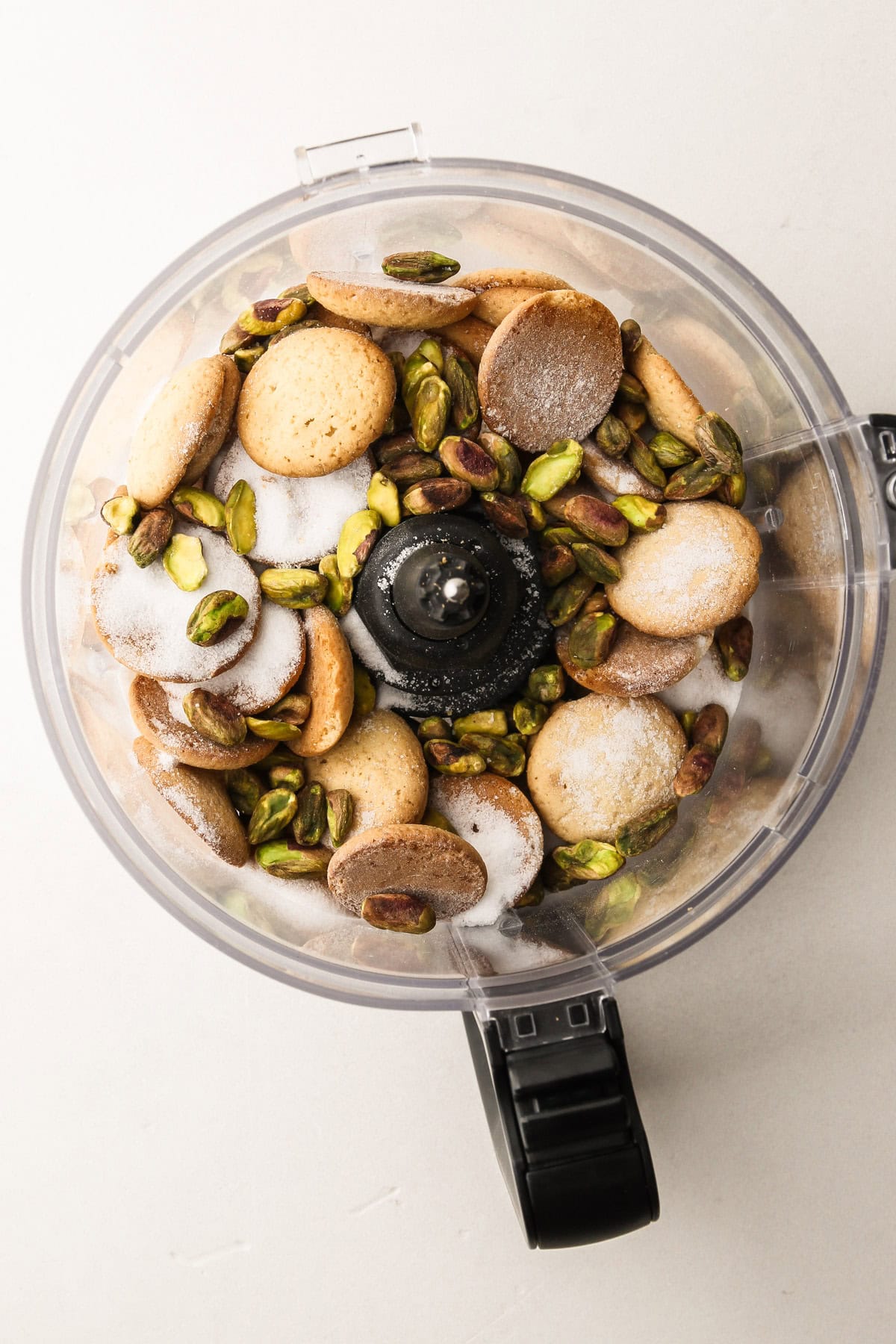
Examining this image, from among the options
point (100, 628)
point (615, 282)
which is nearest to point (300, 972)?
Answer: point (100, 628)

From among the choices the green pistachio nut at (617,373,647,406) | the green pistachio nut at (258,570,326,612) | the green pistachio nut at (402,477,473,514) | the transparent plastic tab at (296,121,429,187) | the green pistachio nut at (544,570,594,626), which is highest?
the transparent plastic tab at (296,121,429,187)

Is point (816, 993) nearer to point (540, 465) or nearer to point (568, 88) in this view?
point (540, 465)

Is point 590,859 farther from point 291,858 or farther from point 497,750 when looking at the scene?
point 291,858

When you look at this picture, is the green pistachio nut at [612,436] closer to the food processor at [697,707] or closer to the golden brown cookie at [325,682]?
the food processor at [697,707]

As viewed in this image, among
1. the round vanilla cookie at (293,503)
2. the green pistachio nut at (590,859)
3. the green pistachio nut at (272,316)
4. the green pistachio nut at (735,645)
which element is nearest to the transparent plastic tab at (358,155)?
the green pistachio nut at (272,316)

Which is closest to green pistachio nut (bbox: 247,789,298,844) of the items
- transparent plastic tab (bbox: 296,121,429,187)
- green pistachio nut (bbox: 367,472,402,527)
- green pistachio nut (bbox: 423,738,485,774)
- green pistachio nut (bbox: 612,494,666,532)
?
green pistachio nut (bbox: 423,738,485,774)

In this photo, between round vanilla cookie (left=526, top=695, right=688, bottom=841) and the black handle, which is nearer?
the black handle

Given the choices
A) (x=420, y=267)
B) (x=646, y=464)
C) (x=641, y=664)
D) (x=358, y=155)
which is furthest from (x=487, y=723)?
(x=358, y=155)

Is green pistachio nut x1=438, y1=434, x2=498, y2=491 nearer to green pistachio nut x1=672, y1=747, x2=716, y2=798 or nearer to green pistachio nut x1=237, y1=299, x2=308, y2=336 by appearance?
green pistachio nut x1=237, y1=299, x2=308, y2=336
